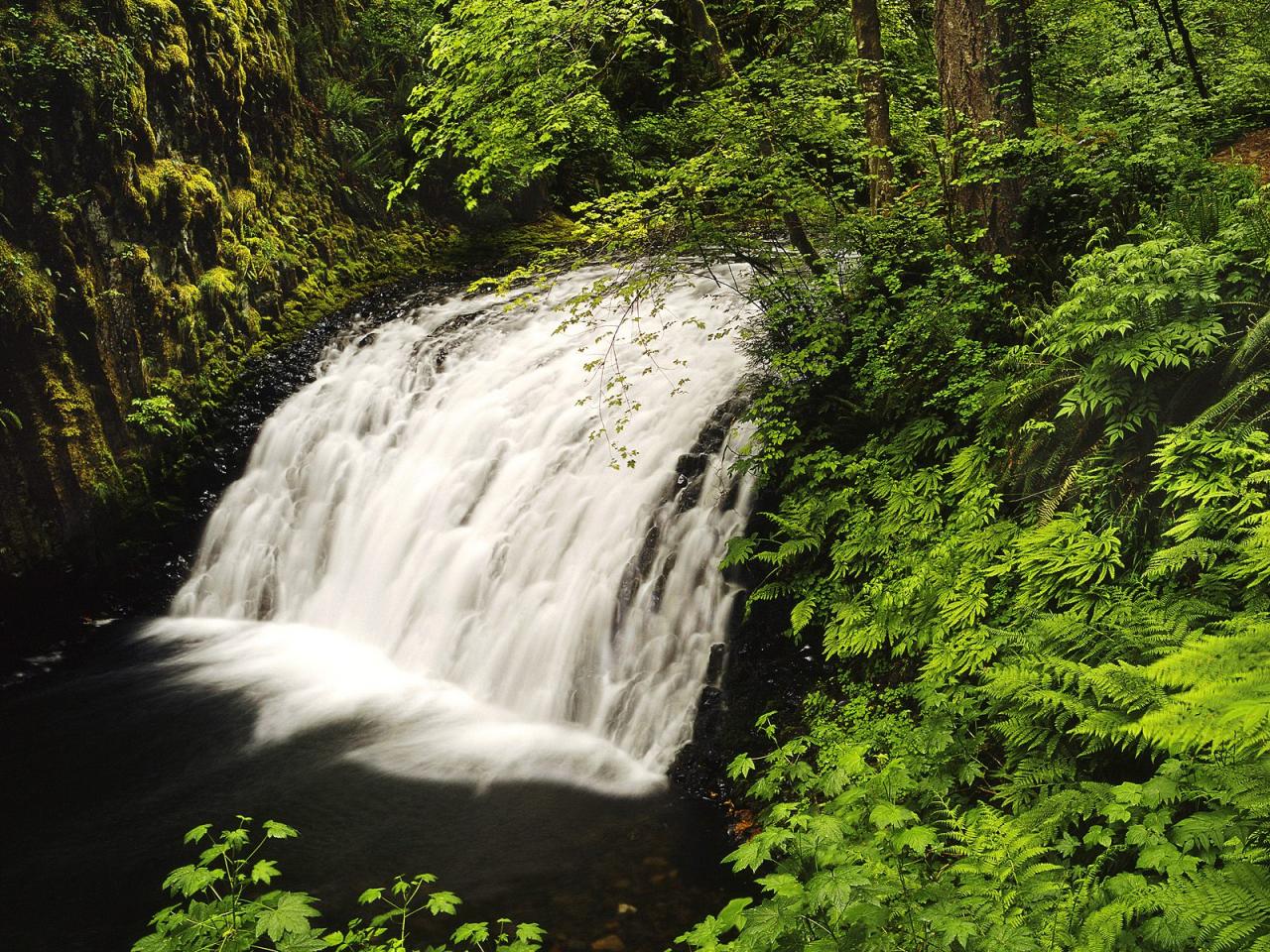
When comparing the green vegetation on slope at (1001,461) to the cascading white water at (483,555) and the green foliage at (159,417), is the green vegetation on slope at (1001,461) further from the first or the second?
the green foliage at (159,417)

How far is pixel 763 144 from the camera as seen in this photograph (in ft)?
21.7

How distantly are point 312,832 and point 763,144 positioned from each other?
19.4ft

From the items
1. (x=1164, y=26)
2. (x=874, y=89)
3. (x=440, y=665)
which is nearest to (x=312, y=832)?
(x=440, y=665)

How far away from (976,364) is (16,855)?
7081 mm

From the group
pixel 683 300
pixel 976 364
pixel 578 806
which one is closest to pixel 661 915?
pixel 578 806

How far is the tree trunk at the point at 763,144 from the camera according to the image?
256 inches

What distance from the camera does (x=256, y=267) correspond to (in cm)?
1140

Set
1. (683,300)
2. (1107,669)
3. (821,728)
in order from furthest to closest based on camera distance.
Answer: (683,300)
(821,728)
(1107,669)

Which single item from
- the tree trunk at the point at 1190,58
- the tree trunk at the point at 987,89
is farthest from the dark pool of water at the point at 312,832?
the tree trunk at the point at 1190,58

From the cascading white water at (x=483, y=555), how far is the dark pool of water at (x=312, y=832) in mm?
335

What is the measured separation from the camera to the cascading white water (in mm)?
6410

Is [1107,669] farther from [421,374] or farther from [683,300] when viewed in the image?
[421,374]

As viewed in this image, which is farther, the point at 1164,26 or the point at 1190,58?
the point at 1164,26

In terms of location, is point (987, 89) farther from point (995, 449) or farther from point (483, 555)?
point (483, 555)
